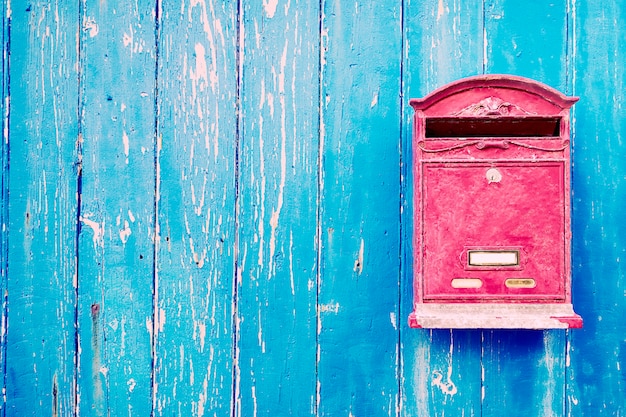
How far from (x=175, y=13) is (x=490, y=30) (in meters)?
0.86

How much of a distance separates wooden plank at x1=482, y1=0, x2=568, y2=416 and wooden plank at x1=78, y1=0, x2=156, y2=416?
0.94 meters

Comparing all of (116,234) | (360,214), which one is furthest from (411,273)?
(116,234)

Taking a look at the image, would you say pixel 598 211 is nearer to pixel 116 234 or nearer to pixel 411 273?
pixel 411 273

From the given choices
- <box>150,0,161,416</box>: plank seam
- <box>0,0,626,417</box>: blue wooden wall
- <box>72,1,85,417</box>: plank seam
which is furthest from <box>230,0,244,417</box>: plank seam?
<box>72,1,85,417</box>: plank seam

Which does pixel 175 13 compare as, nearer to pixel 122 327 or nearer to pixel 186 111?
pixel 186 111

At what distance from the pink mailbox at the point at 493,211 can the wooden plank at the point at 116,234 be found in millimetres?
741

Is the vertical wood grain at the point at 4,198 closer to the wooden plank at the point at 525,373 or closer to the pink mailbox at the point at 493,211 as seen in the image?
the pink mailbox at the point at 493,211

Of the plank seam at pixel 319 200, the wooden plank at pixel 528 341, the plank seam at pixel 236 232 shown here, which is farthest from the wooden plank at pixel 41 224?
the wooden plank at pixel 528 341

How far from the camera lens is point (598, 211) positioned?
4.58 feet

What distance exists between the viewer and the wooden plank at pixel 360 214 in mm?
1423

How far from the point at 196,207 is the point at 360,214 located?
0.45 metres

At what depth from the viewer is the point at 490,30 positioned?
4.65 ft

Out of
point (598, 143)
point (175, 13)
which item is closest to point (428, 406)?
point (598, 143)

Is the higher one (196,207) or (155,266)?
Answer: (196,207)
